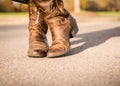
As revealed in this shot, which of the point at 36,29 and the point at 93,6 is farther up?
the point at 36,29

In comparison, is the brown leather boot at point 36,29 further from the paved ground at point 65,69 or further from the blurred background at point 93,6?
the blurred background at point 93,6

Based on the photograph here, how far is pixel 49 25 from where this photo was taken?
2879mm

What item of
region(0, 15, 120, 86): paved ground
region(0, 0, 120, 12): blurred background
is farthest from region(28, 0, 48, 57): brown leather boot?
region(0, 0, 120, 12): blurred background

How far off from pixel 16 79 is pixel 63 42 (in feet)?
3.06

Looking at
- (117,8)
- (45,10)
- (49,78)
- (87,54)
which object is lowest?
(117,8)

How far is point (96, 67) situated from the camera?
2.24 m

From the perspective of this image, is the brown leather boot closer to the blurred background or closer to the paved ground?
the paved ground

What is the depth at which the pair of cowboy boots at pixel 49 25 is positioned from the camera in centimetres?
274

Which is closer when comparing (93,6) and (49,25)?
(49,25)

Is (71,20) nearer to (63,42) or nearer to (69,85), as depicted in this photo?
(63,42)

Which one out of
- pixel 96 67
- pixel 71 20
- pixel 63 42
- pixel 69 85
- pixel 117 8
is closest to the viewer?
pixel 69 85

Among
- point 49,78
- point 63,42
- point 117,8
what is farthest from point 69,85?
point 117,8

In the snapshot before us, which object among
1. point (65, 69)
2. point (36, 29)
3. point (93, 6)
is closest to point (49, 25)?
point (36, 29)

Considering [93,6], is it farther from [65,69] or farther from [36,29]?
[65,69]
